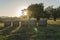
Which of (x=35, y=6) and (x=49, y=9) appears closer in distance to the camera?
(x=35, y=6)

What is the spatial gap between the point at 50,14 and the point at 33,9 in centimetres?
1058

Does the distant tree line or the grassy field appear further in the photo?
the distant tree line

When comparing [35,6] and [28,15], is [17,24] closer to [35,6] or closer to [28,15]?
[28,15]

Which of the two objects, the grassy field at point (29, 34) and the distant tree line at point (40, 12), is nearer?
the grassy field at point (29, 34)

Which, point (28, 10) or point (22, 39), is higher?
point (28, 10)

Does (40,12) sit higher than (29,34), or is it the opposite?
(40,12)

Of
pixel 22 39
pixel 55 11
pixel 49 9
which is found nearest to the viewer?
pixel 22 39

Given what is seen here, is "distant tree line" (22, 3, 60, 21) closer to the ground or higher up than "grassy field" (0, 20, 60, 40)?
higher up

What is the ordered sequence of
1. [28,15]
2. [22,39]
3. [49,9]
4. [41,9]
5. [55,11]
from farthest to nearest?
[49,9], [55,11], [41,9], [28,15], [22,39]

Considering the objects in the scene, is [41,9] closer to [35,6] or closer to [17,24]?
[35,6]

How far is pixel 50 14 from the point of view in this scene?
8856 cm

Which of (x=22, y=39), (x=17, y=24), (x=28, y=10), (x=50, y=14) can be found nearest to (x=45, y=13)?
(x=50, y=14)

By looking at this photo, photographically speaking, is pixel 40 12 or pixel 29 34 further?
pixel 40 12

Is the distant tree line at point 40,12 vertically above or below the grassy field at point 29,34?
above
